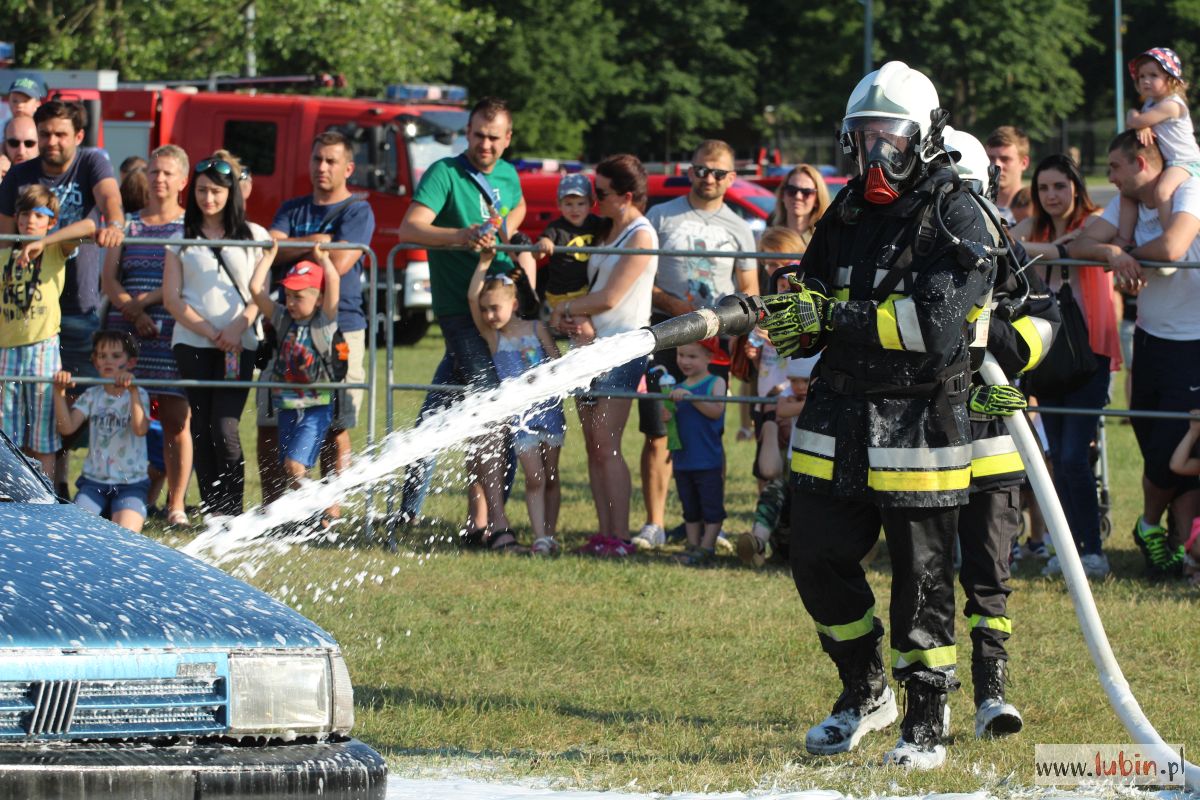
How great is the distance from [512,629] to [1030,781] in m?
2.65

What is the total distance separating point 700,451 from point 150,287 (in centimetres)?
319

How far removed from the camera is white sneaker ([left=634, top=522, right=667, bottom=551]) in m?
9.14

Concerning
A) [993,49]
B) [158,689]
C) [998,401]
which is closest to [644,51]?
[993,49]

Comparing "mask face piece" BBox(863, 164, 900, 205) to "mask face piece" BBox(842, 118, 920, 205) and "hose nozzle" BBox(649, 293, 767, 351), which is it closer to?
"mask face piece" BBox(842, 118, 920, 205)

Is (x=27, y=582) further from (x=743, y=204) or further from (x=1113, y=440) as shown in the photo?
(x=743, y=204)

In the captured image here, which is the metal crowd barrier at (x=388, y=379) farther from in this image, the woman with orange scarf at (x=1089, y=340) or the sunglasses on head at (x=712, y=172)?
the sunglasses on head at (x=712, y=172)

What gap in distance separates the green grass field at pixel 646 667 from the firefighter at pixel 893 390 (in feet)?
1.34

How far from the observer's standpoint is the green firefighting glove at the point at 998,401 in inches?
206

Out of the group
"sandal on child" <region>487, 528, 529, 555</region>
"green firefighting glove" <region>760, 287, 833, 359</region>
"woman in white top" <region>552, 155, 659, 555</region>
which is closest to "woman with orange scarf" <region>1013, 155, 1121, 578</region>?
"woman in white top" <region>552, 155, 659, 555</region>

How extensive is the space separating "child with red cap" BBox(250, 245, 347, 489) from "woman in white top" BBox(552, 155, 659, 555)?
1224 millimetres

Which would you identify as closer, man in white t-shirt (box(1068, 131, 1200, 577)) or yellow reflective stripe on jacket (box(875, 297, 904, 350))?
yellow reflective stripe on jacket (box(875, 297, 904, 350))

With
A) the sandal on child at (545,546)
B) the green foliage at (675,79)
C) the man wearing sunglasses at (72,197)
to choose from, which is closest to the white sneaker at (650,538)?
the sandal on child at (545,546)

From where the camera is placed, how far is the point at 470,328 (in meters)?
9.10

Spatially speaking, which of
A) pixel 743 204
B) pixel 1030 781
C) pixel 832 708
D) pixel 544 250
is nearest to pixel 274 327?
pixel 544 250
